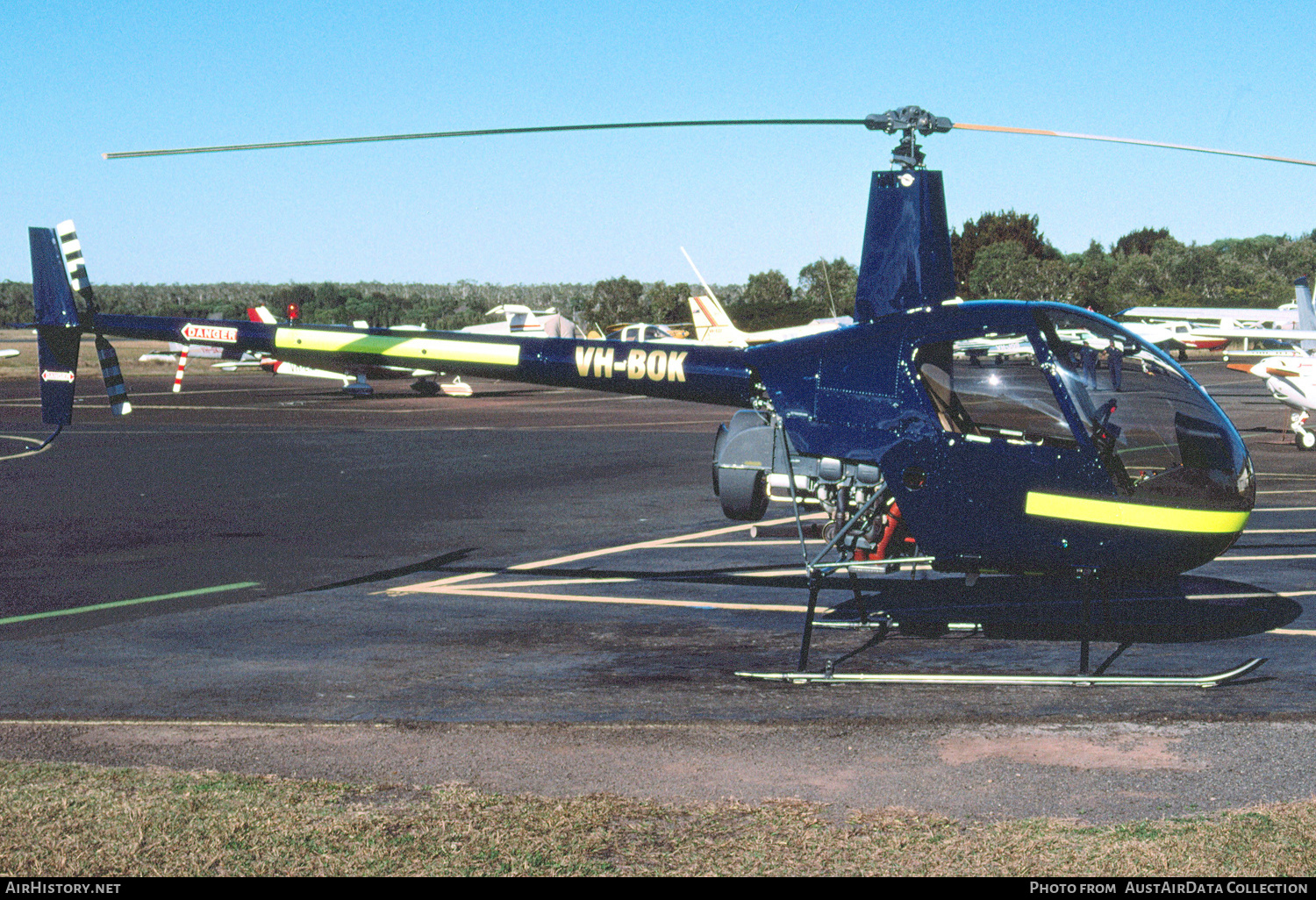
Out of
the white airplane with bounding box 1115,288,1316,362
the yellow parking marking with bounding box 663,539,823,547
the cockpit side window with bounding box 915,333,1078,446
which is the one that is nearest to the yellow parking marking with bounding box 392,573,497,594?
the yellow parking marking with bounding box 663,539,823,547

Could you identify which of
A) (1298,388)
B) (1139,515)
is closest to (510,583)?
(1139,515)

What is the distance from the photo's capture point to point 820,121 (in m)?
9.12

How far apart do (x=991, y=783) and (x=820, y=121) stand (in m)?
4.89

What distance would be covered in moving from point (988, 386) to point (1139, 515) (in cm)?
155

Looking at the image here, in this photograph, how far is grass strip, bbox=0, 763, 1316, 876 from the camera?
555cm

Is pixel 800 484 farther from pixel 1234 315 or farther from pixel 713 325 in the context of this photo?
pixel 1234 315

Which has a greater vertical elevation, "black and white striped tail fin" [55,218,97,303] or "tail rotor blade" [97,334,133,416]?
"black and white striped tail fin" [55,218,97,303]

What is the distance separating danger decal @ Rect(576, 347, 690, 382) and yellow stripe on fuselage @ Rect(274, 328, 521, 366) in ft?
2.50

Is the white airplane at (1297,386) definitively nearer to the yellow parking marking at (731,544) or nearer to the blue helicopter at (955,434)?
the yellow parking marking at (731,544)

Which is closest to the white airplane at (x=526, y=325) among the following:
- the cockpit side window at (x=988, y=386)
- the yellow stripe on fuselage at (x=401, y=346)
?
the yellow stripe on fuselage at (x=401, y=346)

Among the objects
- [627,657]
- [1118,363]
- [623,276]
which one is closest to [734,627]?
[627,657]

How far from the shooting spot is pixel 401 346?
41.8ft

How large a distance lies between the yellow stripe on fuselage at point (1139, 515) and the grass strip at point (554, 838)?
2.84 m

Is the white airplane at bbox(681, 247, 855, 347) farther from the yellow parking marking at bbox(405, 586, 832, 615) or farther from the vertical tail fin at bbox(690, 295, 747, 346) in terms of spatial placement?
the yellow parking marking at bbox(405, 586, 832, 615)
